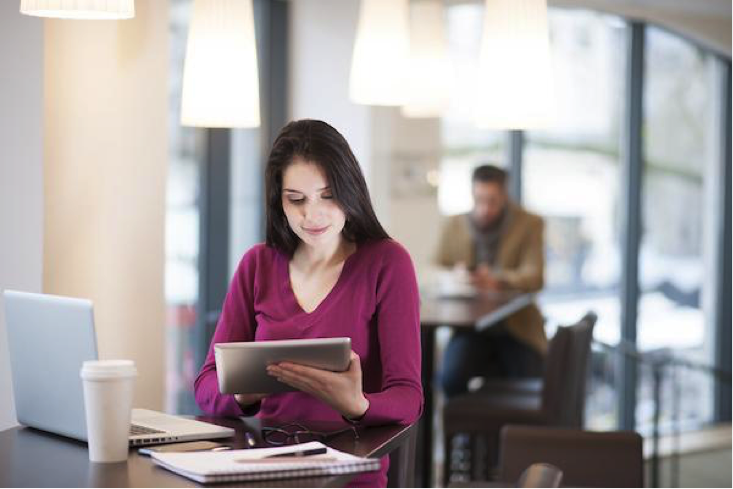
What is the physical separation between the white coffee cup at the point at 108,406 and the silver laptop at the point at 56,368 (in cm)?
9

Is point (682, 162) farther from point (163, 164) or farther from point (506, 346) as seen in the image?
point (163, 164)

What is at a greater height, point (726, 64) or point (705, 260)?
point (726, 64)

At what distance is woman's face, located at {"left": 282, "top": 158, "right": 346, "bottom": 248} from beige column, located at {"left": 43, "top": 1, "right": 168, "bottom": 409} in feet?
2.66

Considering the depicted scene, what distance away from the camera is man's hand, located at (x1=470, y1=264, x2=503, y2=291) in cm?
621

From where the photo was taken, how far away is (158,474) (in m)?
2.34

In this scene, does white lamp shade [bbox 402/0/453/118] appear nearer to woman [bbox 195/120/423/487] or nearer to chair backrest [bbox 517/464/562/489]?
woman [bbox 195/120/423/487]

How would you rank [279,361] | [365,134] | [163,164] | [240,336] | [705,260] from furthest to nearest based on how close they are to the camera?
1. [705,260]
2. [365,134]
3. [163,164]
4. [240,336]
5. [279,361]

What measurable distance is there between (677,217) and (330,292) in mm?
6273

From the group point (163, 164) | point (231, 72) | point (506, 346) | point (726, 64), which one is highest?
point (726, 64)

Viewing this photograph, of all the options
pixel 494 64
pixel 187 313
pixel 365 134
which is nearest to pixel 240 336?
pixel 494 64

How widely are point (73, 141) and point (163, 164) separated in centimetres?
39

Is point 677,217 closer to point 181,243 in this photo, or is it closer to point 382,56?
point 181,243

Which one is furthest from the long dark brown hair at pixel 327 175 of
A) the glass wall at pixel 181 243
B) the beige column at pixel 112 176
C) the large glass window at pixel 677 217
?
the large glass window at pixel 677 217

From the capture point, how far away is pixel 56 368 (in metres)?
2.57
